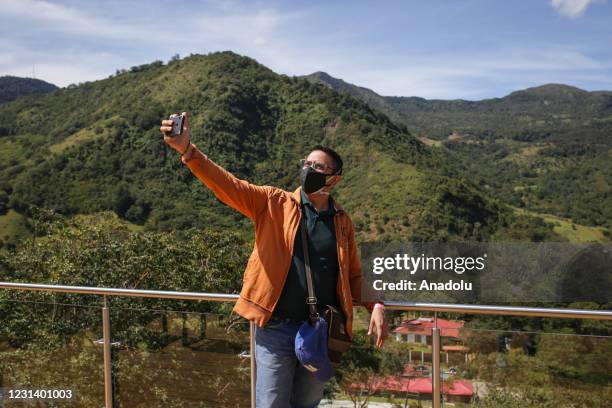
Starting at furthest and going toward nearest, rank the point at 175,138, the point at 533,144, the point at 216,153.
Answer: the point at 533,144
the point at 216,153
the point at 175,138

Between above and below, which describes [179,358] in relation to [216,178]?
below

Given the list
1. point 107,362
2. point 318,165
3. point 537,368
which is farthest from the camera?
point 107,362

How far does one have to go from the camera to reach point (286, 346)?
2010 mm

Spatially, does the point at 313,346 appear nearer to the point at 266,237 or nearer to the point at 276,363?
the point at 276,363

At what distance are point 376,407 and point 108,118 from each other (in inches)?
3079

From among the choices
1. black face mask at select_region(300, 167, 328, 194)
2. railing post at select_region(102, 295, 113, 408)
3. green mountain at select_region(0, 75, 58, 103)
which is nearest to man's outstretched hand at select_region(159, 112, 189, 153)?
black face mask at select_region(300, 167, 328, 194)

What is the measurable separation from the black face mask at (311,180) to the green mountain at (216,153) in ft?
155

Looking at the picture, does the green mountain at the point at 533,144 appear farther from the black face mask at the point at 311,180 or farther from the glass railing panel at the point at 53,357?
the black face mask at the point at 311,180

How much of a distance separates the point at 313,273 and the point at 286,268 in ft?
0.34

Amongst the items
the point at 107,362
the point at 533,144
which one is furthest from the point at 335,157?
the point at 533,144

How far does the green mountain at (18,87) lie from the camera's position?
133m

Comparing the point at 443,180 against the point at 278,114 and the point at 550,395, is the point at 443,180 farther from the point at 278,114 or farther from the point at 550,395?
the point at 550,395

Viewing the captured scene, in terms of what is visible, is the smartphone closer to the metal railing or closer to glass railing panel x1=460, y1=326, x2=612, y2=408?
the metal railing

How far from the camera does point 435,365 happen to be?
245 centimetres
